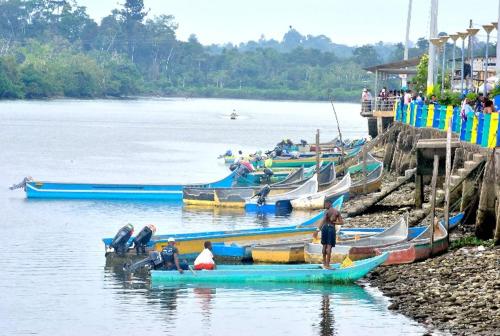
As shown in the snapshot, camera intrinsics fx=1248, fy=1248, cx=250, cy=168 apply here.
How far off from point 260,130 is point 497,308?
341ft

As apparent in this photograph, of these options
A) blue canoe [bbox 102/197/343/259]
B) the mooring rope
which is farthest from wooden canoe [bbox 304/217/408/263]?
the mooring rope

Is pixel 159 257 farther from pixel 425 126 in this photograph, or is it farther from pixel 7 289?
pixel 425 126

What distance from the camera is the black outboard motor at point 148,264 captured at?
98.5ft

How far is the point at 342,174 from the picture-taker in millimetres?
53281

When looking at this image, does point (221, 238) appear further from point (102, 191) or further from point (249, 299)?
point (102, 191)

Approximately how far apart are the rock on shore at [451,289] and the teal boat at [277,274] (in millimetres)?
561

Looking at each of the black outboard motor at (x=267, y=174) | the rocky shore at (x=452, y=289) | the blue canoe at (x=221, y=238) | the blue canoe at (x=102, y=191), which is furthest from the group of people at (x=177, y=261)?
the black outboard motor at (x=267, y=174)

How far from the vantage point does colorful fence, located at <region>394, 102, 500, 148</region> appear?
31797mm

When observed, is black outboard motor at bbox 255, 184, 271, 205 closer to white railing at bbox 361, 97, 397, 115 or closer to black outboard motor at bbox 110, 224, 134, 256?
black outboard motor at bbox 110, 224, 134, 256

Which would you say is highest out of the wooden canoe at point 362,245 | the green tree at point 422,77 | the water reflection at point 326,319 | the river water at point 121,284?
the green tree at point 422,77

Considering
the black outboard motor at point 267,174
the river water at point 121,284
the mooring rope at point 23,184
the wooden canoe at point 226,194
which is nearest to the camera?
the river water at point 121,284

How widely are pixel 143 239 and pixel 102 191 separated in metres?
18.7

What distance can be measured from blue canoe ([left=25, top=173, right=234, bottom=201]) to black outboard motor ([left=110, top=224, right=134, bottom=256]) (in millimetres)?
17465

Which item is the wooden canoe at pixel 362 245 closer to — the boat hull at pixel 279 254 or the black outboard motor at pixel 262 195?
the boat hull at pixel 279 254
